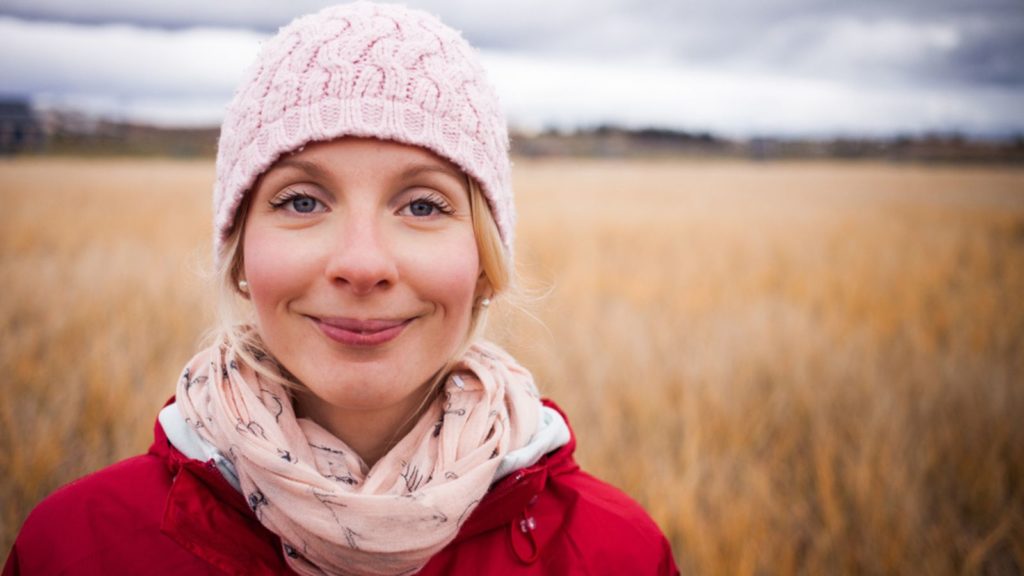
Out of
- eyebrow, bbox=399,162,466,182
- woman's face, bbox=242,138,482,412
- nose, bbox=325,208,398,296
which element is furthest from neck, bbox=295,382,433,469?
eyebrow, bbox=399,162,466,182

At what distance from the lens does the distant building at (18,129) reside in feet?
83.6

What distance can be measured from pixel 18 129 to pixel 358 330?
33342 mm

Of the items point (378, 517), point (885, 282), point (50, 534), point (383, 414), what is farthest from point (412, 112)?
point (885, 282)

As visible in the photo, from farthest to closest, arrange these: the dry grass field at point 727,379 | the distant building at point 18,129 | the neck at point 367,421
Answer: the distant building at point 18,129 → the dry grass field at point 727,379 → the neck at point 367,421

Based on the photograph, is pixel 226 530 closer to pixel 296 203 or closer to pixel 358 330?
pixel 358 330

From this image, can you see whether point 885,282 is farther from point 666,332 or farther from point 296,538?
point 296,538

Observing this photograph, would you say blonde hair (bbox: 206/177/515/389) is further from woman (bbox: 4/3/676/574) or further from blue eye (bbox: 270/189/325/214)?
blue eye (bbox: 270/189/325/214)

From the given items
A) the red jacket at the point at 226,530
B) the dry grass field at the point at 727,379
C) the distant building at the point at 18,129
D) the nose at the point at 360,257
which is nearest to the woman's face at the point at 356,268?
the nose at the point at 360,257

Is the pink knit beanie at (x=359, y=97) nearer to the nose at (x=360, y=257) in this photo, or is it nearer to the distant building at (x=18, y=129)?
the nose at (x=360, y=257)

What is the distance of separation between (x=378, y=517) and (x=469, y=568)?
0.76ft

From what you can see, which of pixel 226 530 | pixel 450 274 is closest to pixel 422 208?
pixel 450 274

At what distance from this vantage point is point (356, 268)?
115cm

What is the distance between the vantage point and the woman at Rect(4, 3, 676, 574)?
1.17m

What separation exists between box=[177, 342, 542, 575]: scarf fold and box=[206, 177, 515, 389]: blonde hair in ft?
0.10
